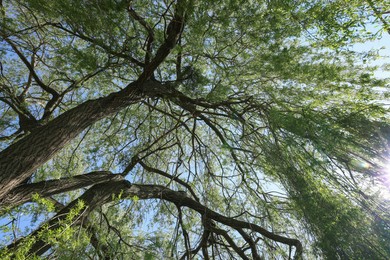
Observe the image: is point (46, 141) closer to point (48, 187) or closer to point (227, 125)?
point (48, 187)

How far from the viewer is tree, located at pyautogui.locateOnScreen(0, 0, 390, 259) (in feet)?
6.66

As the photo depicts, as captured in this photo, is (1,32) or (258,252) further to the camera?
(1,32)

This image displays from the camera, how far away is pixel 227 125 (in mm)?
4387

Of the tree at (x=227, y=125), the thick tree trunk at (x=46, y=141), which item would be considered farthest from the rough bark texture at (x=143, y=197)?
the thick tree trunk at (x=46, y=141)

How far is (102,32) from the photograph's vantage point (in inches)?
119

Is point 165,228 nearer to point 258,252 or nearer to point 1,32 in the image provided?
point 258,252

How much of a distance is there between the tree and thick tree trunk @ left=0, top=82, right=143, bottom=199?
0.04ft

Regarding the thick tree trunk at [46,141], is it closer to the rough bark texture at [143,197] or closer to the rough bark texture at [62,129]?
the rough bark texture at [62,129]

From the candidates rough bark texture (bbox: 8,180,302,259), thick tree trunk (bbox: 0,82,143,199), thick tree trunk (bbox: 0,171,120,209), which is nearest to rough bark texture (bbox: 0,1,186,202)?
thick tree trunk (bbox: 0,82,143,199)

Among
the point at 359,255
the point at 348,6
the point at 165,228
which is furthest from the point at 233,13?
the point at 165,228

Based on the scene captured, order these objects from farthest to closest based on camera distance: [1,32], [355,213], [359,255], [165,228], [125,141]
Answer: [125,141]
[165,228]
[1,32]
[355,213]
[359,255]

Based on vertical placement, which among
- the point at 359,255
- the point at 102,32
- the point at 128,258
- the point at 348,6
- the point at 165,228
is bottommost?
the point at 359,255

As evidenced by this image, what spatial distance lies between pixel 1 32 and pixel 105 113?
5.22 feet

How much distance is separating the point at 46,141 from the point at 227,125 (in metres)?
2.68
